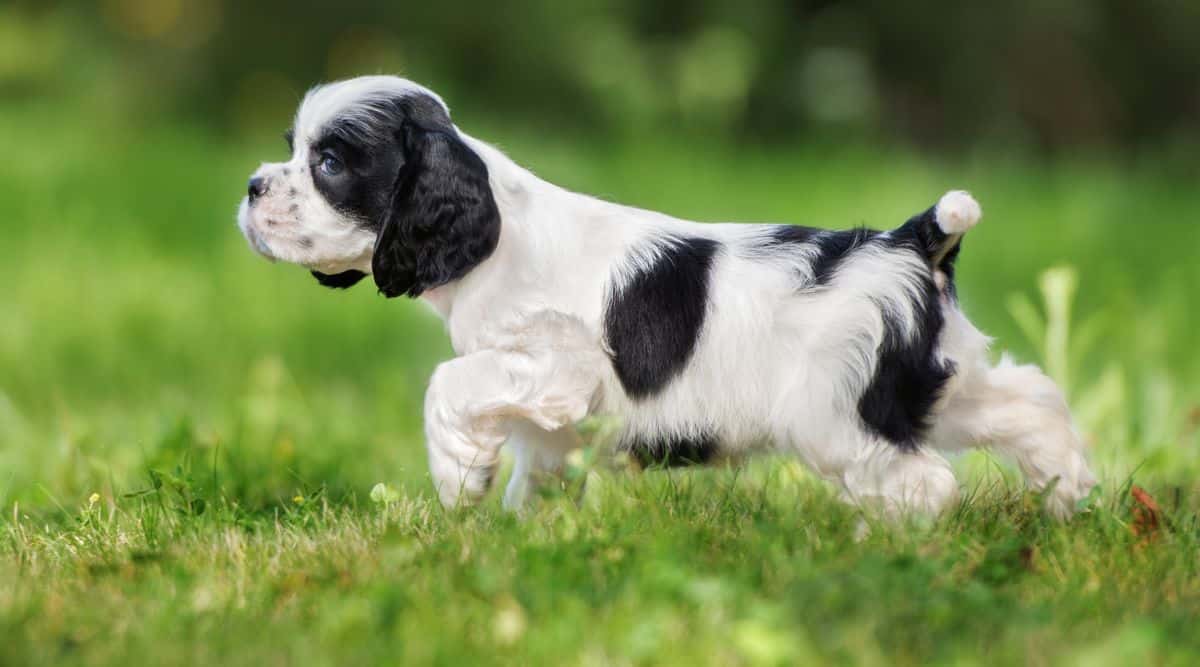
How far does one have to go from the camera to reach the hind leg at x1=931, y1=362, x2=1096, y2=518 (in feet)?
11.1

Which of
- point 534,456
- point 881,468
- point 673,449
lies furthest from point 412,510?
point 881,468

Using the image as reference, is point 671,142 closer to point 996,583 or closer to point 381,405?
point 381,405

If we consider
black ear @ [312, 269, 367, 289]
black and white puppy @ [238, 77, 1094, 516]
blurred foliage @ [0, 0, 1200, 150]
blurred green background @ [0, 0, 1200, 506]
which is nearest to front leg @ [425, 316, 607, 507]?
black and white puppy @ [238, 77, 1094, 516]

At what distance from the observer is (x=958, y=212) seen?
10.3 ft

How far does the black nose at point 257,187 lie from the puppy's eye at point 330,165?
0.50 feet

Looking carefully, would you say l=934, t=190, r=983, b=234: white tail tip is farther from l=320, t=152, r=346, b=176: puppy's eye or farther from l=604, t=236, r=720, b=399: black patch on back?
l=320, t=152, r=346, b=176: puppy's eye

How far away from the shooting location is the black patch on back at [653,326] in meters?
3.27

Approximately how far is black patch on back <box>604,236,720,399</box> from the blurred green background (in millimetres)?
938

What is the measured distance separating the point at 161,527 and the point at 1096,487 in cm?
215

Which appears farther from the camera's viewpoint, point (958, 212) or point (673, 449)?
point (673, 449)

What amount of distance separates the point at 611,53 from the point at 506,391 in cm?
802

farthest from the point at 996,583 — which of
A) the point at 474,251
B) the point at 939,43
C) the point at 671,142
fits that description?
the point at 939,43

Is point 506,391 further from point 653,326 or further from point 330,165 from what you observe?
point 330,165

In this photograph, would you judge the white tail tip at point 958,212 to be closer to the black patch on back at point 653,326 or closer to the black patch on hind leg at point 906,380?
the black patch on hind leg at point 906,380
